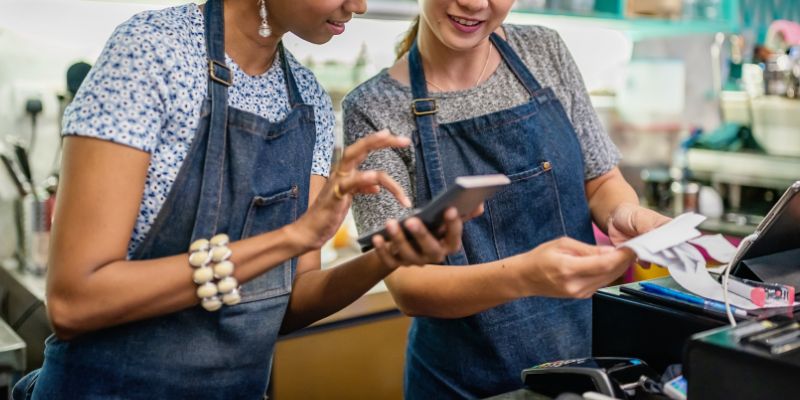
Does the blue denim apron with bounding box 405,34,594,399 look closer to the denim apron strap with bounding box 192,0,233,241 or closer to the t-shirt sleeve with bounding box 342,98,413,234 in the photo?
the t-shirt sleeve with bounding box 342,98,413,234

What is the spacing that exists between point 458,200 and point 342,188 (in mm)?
190

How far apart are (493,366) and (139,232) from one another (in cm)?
74

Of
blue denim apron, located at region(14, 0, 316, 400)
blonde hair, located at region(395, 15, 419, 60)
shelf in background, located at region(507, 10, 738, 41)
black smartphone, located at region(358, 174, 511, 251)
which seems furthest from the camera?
shelf in background, located at region(507, 10, 738, 41)

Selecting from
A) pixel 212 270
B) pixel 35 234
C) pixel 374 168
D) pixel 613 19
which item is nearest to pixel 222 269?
pixel 212 270

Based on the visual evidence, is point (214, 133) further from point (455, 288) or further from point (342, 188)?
point (455, 288)

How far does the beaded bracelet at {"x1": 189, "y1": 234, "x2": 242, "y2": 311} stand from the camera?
115 centimetres

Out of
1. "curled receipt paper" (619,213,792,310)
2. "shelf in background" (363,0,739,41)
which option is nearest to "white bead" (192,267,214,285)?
"curled receipt paper" (619,213,792,310)

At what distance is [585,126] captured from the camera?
5.75 feet

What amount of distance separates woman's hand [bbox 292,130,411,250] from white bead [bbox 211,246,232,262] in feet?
0.34

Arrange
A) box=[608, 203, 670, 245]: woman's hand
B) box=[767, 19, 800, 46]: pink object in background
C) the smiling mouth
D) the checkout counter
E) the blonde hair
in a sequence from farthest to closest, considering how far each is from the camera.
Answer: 1. box=[767, 19, 800, 46]: pink object in background
2. the checkout counter
3. the blonde hair
4. the smiling mouth
5. box=[608, 203, 670, 245]: woman's hand

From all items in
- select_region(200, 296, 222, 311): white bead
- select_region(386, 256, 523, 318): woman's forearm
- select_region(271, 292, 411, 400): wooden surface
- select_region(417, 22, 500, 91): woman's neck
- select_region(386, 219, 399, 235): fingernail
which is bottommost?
select_region(271, 292, 411, 400): wooden surface

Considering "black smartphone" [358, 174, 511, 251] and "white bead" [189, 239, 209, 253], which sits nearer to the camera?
"black smartphone" [358, 174, 511, 251]

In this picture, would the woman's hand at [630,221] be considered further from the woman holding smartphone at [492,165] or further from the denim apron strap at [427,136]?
the denim apron strap at [427,136]

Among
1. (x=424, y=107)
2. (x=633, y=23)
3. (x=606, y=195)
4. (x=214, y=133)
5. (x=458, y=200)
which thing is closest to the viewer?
(x=458, y=200)
